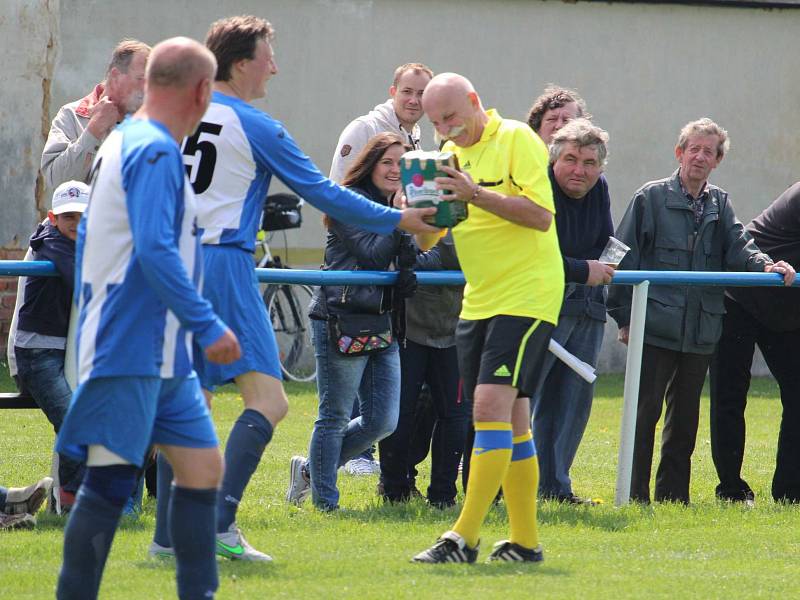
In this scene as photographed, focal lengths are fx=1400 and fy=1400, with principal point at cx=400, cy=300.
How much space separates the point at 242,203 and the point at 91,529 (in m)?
1.57

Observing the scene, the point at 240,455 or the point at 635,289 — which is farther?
the point at 635,289

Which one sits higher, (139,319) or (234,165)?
(234,165)

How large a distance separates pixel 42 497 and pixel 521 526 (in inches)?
87.5

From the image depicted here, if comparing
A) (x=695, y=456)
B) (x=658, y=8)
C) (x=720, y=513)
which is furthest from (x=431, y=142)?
(x=720, y=513)

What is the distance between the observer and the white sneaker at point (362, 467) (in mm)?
9023

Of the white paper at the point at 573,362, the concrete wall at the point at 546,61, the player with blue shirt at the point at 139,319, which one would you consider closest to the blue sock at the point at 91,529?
the player with blue shirt at the point at 139,319

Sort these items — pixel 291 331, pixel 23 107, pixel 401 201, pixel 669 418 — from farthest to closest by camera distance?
pixel 291 331
pixel 23 107
pixel 669 418
pixel 401 201

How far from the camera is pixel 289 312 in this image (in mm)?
15047

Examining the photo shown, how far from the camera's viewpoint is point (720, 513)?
23.9ft

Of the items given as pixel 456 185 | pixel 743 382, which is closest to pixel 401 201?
pixel 456 185

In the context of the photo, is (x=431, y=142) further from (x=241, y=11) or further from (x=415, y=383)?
(x=415, y=383)

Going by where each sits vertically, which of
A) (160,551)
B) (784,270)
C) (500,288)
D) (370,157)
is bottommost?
(160,551)

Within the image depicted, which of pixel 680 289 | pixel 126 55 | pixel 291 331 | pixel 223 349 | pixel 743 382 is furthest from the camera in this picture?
pixel 291 331

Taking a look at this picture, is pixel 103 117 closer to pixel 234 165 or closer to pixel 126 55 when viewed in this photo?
pixel 126 55
